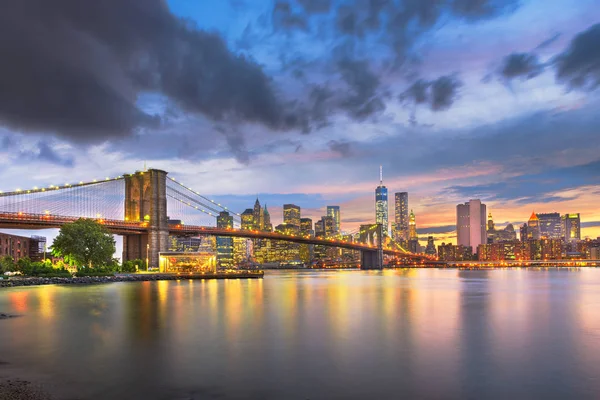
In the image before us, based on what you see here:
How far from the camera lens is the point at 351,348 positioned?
70.1ft

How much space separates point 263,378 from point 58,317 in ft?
65.2

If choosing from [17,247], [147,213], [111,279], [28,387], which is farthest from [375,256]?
[28,387]

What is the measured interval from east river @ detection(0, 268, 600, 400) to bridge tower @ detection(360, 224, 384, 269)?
140719mm

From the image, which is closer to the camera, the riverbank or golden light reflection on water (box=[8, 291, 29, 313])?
golden light reflection on water (box=[8, 291, 29, 313])

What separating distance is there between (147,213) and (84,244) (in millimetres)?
21256

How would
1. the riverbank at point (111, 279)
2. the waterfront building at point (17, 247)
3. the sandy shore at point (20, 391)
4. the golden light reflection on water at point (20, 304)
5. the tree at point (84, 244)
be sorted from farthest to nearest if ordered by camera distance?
the waterfront building at point (17, 247) < the tree at point (84, 244) < the riverbank at point (111, 279) < the golden light reflection on water at point (20, 304) < the sandy shore at point (20, 391)

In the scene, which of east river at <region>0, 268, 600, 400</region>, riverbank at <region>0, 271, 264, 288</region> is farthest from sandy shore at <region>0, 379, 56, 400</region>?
riverbank at <region>0, 271, 264, 288</region>

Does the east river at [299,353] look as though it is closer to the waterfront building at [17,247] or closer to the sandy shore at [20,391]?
the sandy shore at [20,391]

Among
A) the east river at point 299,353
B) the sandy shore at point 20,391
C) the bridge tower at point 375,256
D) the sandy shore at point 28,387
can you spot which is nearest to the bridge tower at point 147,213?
the east river at point 299,353

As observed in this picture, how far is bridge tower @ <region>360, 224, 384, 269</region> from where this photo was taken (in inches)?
6983

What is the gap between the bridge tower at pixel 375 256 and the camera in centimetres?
17738

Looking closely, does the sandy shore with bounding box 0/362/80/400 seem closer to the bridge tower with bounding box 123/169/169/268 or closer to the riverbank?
the riverbank

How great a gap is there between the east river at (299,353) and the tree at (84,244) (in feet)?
121

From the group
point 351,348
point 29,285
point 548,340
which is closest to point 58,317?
point 351,348
